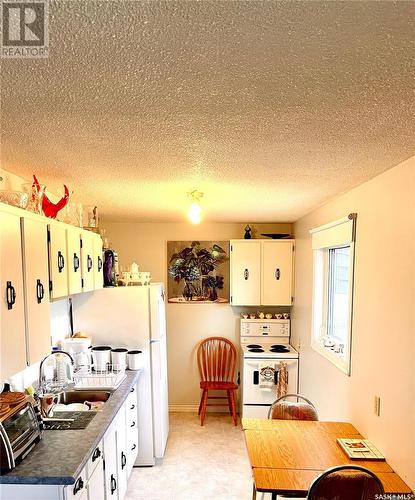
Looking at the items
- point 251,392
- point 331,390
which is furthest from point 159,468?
point 331,390

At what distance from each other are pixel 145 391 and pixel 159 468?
2.34ft

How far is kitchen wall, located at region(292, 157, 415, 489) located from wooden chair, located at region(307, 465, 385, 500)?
0.71ft

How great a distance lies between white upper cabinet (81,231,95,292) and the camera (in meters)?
2.68

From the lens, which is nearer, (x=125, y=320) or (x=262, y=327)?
(x=125, y=320)

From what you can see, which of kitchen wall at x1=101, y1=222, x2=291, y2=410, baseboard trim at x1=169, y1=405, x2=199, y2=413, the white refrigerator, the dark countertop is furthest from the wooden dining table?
baseboard trim at x1=169, y1=405, x2=199, y2=413

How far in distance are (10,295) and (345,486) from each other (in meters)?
1.75

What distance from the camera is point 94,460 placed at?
6.54ft

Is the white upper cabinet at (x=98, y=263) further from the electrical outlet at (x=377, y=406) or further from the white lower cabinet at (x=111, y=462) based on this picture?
A: the electrical outlet at (x=377, y=406)

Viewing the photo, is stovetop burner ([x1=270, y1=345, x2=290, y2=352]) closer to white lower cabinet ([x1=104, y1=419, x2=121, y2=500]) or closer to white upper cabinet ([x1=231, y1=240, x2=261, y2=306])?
white upper cabinet ([x1=231, y1=240, x2=261, y2=306])

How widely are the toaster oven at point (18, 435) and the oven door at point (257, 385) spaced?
2534 millimetres

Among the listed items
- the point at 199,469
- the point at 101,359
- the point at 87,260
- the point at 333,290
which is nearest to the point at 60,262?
the point at 87,260

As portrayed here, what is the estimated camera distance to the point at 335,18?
0.70 metres

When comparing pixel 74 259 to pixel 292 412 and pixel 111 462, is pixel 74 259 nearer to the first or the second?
pixel 111 462

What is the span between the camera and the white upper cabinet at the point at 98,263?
3008mm
